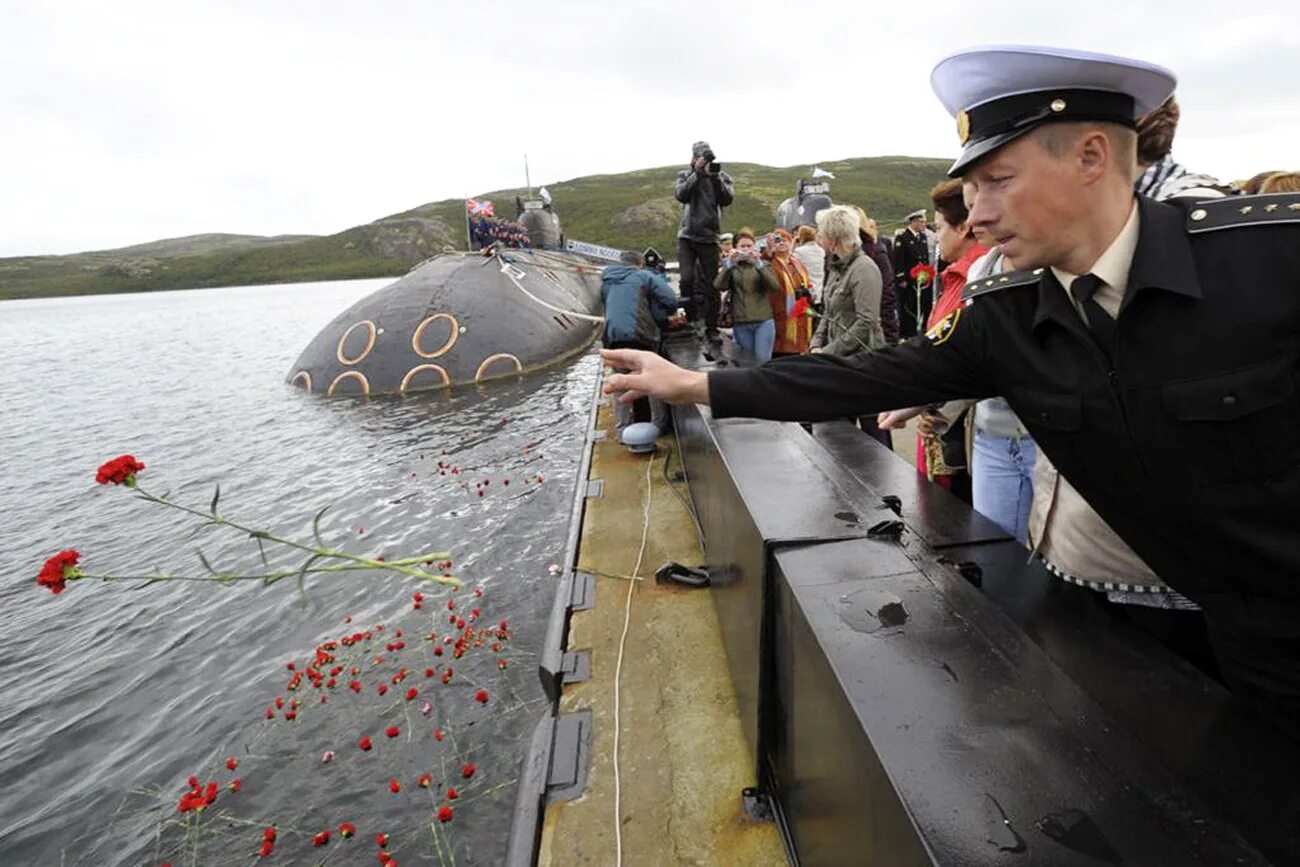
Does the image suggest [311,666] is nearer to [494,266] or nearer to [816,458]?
[816,458]

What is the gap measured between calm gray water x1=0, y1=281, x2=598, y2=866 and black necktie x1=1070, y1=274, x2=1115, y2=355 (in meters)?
3.51

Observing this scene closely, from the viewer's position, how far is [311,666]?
6.62 metres

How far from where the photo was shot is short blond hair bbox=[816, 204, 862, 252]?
605 centimetres

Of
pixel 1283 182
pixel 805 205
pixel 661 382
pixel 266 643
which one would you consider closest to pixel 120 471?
pixel 661 382

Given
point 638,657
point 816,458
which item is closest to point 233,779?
point 638,657

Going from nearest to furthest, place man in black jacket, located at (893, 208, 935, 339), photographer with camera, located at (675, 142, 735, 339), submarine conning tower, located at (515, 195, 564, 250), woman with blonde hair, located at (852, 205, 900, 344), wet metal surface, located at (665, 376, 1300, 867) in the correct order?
wet metal surface, located at (665, 376, 1300, 867), woman with blonde hair, located at (852, 205, 900, 344), photographer with camera, located at (675, 142, 735, 339), man in black jacket, located at (893, 208, 935, 339), submarine conning tower, located at (515, 195, 564, 250)

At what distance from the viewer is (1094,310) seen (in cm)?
178

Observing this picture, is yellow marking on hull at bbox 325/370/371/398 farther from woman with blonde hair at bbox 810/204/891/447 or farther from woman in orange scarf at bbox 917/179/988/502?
woman in orange scarf at bbox 917/179/988/502

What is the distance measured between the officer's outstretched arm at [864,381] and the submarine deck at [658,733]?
207 centimetres

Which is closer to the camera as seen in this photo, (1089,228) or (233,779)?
(1089,228)

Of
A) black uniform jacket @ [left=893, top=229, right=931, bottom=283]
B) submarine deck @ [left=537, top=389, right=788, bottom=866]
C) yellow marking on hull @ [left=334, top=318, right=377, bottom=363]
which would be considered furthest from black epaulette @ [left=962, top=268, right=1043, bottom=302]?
yellow marking on hull @ [left=334, top=318, right=377, bottom=363]

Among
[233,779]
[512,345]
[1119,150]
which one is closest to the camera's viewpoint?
[1119,150]

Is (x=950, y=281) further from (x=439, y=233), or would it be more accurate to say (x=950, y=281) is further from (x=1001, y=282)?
(x=439, y=233)

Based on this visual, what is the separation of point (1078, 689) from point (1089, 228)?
1.17 metres
